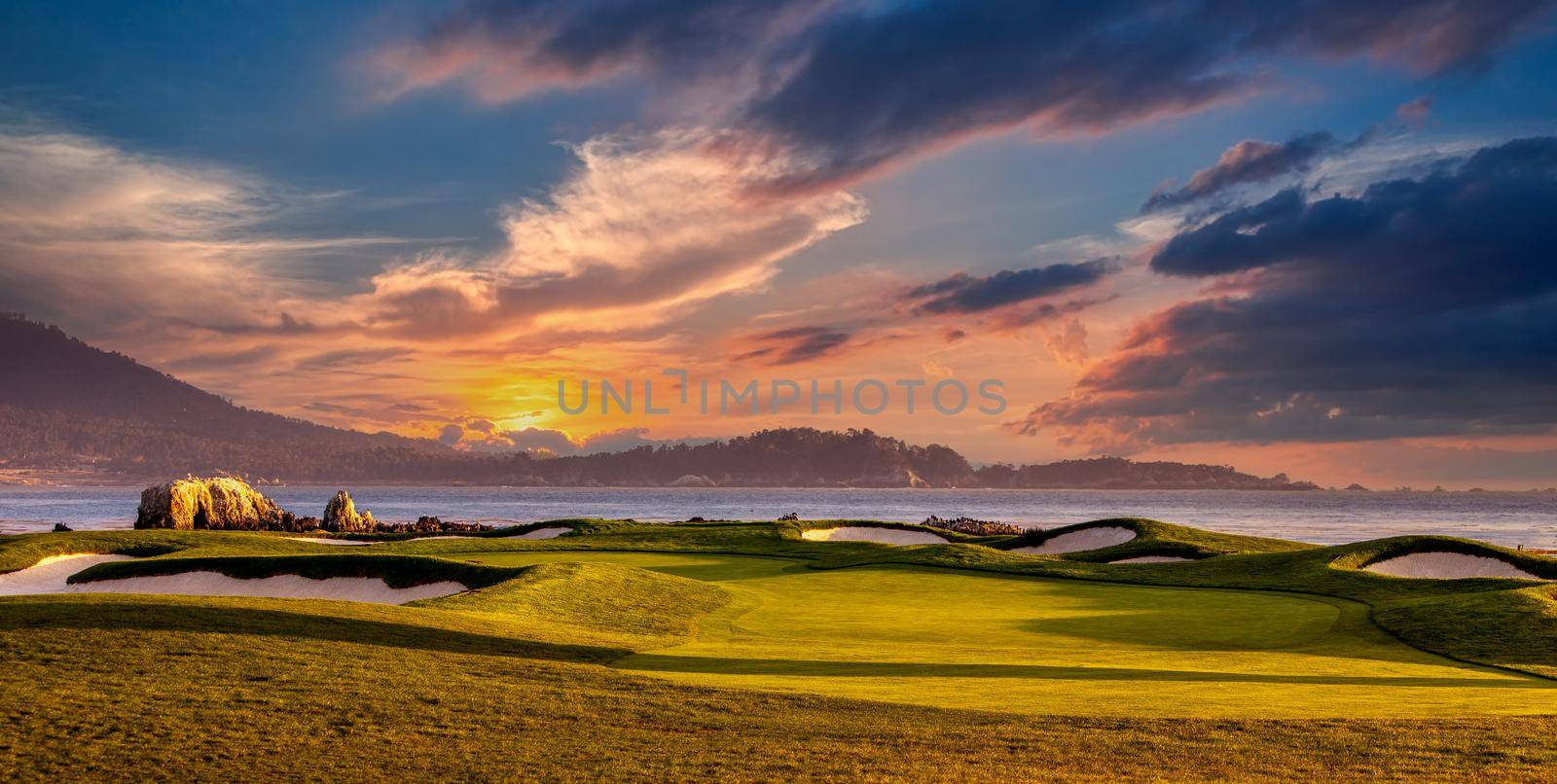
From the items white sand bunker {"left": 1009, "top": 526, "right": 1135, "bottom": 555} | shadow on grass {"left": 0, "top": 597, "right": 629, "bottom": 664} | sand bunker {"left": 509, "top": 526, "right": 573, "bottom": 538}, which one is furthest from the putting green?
sand bunker {"left": 509, "top": 526, "right": 573, "bottom": 538}

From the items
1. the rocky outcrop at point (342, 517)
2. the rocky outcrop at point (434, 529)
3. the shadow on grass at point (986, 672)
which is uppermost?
the rocky outcrop at point (342, 517)

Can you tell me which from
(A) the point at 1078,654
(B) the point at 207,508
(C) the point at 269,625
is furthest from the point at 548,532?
(A) the point at 1078,654

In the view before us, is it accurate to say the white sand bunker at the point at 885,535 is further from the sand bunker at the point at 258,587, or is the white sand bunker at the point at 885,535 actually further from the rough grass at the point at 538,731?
the rough grass at the point at 538,731

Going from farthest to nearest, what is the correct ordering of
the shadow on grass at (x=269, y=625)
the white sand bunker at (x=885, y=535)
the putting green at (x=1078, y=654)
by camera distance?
1. the white sand bunker at (x=885, y=535)
2. the shadow on grass at (x=269, y=625)
3. the putting green at (x=1078, y=654)

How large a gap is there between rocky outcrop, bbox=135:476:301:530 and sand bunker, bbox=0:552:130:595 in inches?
913

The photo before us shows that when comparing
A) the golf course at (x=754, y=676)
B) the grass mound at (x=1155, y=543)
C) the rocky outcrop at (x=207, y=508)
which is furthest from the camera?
the rocky outcrop at (x=207, y=508)

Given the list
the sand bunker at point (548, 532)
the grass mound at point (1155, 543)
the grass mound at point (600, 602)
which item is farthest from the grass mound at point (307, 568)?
the sand bunker at point (548, 532)

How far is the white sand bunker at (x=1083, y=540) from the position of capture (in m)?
44.5

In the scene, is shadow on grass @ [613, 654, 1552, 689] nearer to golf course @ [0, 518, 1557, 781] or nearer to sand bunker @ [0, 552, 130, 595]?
golf course @ [0, 518, 1557, 781]

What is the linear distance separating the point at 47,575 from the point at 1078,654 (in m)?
27.4

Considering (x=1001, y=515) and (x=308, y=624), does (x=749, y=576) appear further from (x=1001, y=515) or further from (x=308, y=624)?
(x=1001, y=515)

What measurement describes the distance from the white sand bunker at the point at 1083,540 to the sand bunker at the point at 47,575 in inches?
1276

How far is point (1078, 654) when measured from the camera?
1683 cm

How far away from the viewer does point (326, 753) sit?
9000 mm
